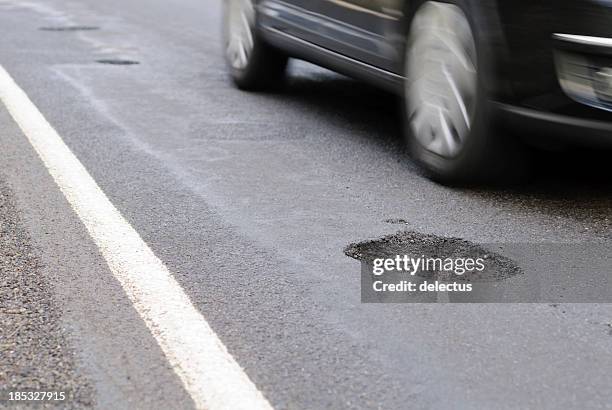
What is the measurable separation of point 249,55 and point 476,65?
118 inches

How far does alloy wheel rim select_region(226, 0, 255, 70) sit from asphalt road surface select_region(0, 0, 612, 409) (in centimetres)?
26

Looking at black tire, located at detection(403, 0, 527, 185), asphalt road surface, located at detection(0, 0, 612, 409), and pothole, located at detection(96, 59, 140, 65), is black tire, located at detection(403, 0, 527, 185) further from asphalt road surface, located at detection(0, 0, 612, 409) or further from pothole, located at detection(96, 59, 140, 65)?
pothole, located at detection(96, 59, 140, 65)

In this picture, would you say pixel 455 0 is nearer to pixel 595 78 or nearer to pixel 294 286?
pixel 595 78

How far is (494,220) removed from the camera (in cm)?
470

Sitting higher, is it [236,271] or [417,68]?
[417,68]

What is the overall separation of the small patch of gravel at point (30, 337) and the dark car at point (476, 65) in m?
1.95

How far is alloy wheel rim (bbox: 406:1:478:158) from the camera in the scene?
200 inches

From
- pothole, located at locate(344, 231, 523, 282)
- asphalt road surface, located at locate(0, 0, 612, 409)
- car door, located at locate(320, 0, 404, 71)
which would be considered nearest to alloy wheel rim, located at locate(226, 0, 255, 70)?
asphalt road surface, located at locate(0, 0, 612, 409)

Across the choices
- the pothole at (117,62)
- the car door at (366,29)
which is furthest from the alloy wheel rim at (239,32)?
the car door at (366,29)

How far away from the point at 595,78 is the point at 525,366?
5.38 feet

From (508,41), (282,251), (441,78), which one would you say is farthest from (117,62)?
(282,251)

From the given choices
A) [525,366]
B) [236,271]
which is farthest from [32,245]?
[525,366]

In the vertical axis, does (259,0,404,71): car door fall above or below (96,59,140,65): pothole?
above

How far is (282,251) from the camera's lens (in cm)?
429
